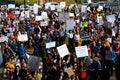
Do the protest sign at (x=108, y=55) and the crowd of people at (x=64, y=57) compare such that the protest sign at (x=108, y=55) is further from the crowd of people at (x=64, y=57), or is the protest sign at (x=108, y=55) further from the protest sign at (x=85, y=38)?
the protest sign at (x=85, y=38)

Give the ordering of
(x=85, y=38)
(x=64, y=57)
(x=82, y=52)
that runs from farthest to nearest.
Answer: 1. (x=85, y=38)
2. (x=64, y=57)
3. (x=82, y=52)

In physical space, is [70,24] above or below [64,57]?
below

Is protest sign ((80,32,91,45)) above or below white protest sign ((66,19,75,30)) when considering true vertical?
below

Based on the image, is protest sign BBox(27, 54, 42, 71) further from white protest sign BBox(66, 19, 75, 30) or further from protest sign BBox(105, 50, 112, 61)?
white protest sign BBox(66, 19, 75, 30)

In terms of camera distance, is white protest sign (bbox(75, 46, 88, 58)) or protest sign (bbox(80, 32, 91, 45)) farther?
protest sign (bbox(80, 32, 91, 45))

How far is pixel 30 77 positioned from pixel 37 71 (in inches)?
15.6

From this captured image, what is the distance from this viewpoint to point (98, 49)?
62.8ft

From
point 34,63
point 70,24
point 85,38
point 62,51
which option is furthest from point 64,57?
point 70,24

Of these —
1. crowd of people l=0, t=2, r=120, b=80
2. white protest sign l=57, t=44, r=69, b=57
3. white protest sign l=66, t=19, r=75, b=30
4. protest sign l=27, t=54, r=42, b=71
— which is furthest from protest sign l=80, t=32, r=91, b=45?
protest sign l=27, t=54, r=42, b=71

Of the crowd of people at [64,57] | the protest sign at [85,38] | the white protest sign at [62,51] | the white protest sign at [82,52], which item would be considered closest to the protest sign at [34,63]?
the crowd of people at [64,57]

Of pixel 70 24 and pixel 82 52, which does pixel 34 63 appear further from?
pixel 70 24

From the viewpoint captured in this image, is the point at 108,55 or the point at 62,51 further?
the point at 108,55

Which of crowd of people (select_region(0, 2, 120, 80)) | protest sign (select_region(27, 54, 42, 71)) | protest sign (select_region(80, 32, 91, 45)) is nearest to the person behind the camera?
protest sign (select_region(27, 54, 42, 71))

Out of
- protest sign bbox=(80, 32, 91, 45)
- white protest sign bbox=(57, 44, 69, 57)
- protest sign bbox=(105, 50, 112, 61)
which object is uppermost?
white protest sign bbox=(57, 44, 69, 57)
